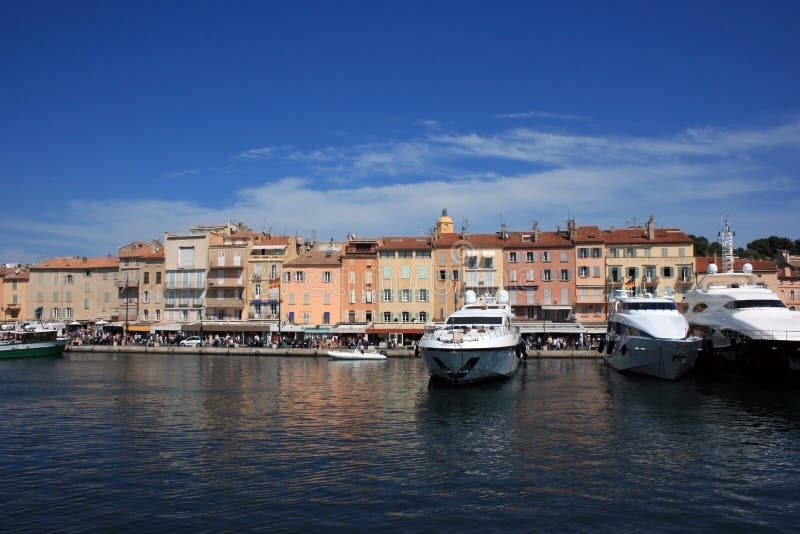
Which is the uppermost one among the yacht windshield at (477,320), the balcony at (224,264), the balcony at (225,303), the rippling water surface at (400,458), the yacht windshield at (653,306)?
the balcony at (224,264)

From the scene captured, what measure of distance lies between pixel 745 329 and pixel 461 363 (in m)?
20.4

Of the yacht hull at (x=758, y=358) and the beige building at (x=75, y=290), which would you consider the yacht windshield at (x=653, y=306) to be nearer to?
the yacht hull at (x=758, y=358)

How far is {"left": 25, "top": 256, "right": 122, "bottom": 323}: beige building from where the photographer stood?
316 feet

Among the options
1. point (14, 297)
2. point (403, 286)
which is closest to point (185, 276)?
point (14, 297)

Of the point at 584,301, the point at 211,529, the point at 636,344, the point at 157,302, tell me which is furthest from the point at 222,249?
the point at 211,529

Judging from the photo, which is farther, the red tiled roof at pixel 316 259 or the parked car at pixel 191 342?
the red tiled roof at pixel 316 259

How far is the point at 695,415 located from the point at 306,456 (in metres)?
20.1

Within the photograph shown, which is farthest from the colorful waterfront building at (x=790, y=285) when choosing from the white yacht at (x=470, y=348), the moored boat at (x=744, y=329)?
the white yacht at (x=470, y=348)

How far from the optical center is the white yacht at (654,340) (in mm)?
48562

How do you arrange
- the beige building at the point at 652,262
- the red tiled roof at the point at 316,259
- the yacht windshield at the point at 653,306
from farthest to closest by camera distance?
the red tiled roof at the point at 316,259 < the beige building at the point at 652,262 < the yacht windshield at the point at 653,306

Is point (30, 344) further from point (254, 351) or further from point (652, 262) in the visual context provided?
point (652, 262)

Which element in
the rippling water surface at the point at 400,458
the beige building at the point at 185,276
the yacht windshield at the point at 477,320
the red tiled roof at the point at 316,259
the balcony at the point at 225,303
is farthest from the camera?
the beige building at the point at 185,276

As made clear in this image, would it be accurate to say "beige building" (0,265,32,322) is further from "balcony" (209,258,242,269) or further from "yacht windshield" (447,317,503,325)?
"yacht windshield" (447,317,503,325)

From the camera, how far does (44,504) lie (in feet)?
65.9
